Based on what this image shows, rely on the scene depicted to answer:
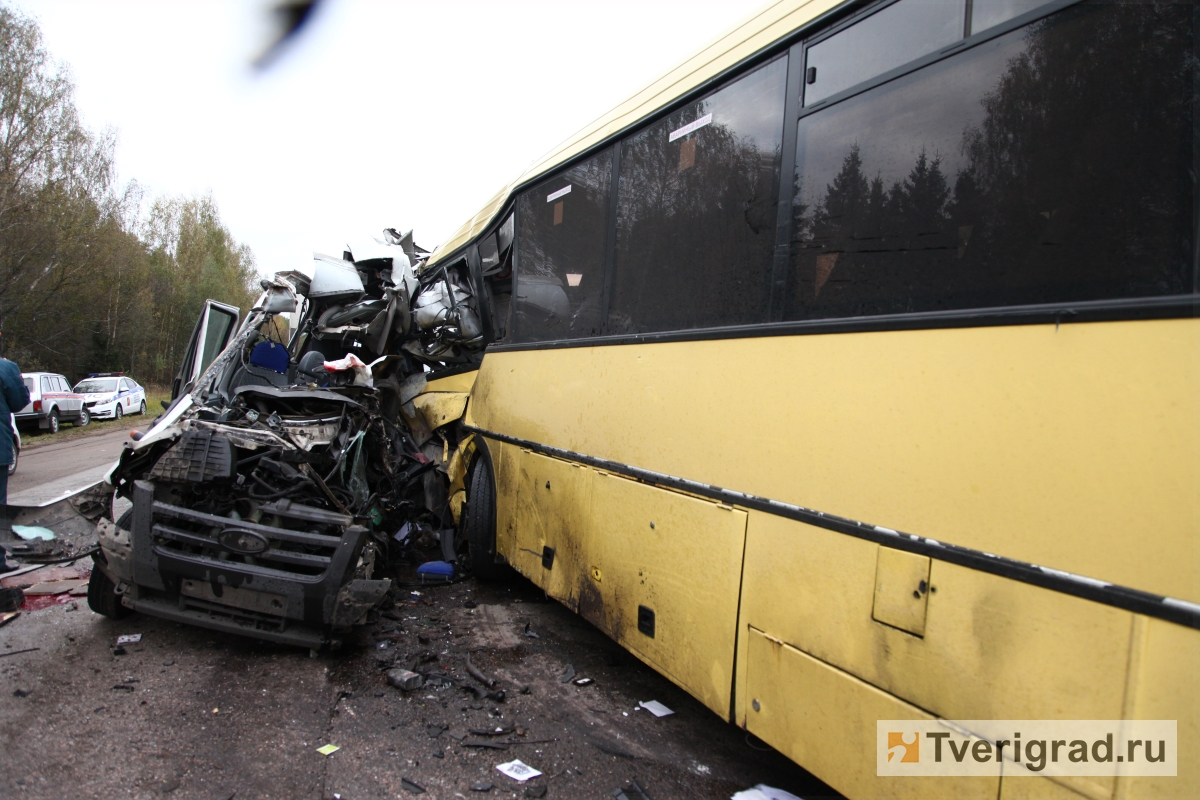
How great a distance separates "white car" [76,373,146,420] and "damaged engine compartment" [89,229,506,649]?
19.1m

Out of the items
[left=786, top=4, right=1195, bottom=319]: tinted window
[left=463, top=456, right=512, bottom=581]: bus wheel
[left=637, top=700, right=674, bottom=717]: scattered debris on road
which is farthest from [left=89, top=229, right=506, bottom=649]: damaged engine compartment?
[left=786, top=4, right=1195, bottom=319]: tinted window

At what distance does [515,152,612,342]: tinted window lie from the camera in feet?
12.5

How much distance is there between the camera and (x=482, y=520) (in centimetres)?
508

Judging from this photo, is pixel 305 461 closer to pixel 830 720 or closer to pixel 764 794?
pixel 764 794

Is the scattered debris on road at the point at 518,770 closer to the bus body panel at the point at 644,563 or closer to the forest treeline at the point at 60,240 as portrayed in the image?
the bus body panel at the point at 644,563

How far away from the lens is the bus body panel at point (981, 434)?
4.56ft

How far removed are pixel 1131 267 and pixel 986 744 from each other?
1268 mm

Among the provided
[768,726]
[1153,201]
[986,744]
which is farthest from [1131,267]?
[768,726]

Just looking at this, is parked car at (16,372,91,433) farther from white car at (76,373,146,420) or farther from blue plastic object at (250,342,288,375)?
blue plastic object at (250,342,288,375)

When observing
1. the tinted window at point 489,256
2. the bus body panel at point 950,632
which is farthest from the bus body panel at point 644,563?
the tinted window at point 489,256

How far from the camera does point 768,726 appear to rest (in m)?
2.34

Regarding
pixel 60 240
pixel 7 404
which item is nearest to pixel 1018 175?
pixel 7 404

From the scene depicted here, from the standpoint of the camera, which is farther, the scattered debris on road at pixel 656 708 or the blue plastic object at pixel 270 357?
the blue plastic object at pixel 270 357

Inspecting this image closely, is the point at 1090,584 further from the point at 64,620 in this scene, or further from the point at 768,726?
the point at 64,620
